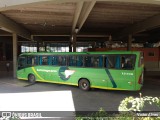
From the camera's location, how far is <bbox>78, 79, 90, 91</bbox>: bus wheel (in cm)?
1222

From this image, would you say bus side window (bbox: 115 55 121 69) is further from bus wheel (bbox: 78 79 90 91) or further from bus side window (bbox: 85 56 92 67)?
bus wheel (bbox: 78 79 90 91)

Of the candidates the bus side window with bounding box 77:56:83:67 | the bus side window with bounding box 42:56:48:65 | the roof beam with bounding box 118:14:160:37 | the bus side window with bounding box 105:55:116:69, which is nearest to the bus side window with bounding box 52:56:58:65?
the bus side window with bounding box 42:56:48:65

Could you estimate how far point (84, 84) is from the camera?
488 inches

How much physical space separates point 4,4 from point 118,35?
17378mm

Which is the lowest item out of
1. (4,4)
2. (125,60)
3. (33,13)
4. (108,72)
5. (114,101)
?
(114,101)

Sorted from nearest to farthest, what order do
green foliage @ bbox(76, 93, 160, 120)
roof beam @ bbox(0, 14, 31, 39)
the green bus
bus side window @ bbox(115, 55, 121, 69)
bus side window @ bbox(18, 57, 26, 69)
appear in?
green foliage @ bbox(76, 93, 160, 120) < the green bus < bus side window @ bbox(115, 55, 121, 69) < roof beam @ bbox(0, 14, 31, 39) < bus side window @ bbox(18, 57, 26, 69)

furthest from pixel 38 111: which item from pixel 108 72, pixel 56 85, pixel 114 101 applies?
pixel 56 85

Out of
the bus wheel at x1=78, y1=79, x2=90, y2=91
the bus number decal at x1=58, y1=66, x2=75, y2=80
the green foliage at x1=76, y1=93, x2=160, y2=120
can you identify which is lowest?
the bus wheel at x1=78, y1=79, x2=90, y2=91

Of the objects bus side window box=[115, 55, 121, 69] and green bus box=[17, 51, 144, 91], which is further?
bus side window box=[115, 55, 121, 69]

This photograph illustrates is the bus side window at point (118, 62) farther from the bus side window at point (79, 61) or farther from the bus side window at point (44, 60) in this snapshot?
the bus side window at point (44, 60)

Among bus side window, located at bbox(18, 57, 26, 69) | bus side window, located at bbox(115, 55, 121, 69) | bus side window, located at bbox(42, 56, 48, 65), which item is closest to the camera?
bus side window, located at bbox(115, 55, 121, 69)

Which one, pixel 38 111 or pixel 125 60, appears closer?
pixel 38 111

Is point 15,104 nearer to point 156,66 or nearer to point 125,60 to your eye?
point 125,60

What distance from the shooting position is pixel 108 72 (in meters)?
11.4
